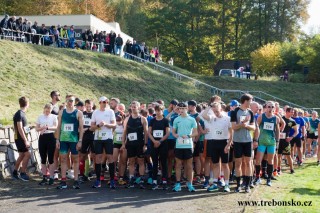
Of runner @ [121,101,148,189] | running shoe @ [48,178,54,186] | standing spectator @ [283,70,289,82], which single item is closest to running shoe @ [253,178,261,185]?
runner @ [121,101,148,189]

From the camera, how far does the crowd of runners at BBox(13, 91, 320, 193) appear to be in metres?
9.66

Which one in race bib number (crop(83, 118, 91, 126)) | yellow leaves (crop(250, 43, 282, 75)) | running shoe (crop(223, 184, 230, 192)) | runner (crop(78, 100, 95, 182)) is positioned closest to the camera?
running shoe (crop(223, 184, 230, 192))

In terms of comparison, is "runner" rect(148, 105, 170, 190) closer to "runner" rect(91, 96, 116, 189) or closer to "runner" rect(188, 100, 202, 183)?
"runner" rect(188, 100, 202, 183)

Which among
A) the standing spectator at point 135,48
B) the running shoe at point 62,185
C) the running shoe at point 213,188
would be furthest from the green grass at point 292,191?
the standing spectator at point 135,48

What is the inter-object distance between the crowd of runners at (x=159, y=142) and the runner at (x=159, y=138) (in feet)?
0.07

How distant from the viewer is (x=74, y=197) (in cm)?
889

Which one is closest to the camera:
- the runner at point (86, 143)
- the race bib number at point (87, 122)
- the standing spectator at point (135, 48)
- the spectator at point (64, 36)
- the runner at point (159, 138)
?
the runner at point (159, 138)

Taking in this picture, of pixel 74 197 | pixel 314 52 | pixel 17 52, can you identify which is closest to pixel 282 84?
pixel 314 52

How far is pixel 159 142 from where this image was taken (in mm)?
10000

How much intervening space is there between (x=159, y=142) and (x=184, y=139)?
649 mm

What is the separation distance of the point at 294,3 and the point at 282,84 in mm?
19779

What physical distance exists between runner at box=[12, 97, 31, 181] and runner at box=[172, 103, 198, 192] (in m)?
3.52

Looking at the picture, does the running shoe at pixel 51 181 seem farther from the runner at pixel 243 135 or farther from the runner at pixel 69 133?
the runner at pixel 243 135

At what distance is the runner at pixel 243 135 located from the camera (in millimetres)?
9398
